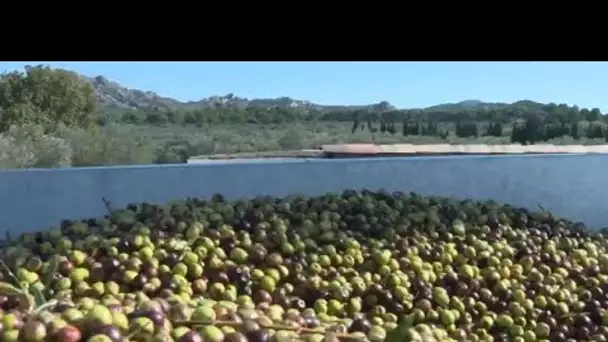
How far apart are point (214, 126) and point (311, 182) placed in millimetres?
20162

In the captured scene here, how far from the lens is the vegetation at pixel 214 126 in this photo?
14.3 m

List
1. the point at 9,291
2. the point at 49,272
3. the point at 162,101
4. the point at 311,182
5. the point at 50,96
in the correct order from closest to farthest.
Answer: the point at 9,291 < the point at 49,272 < the point at 311,182 < the point at 50,96 < the point at 162,101

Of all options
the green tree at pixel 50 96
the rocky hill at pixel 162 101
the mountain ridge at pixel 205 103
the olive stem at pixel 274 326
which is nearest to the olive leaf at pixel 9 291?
the olive stem at pixel 274 326

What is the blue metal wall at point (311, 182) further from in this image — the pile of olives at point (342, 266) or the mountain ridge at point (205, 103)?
the mountain ridge at point (205, 103)

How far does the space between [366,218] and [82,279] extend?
1.32m

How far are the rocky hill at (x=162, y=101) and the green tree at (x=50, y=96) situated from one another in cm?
211

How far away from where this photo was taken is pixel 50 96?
1037 inches

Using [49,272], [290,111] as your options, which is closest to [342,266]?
[49,272]

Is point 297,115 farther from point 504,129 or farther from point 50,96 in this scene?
point 504,129

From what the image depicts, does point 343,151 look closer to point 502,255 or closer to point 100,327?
point 502,255
